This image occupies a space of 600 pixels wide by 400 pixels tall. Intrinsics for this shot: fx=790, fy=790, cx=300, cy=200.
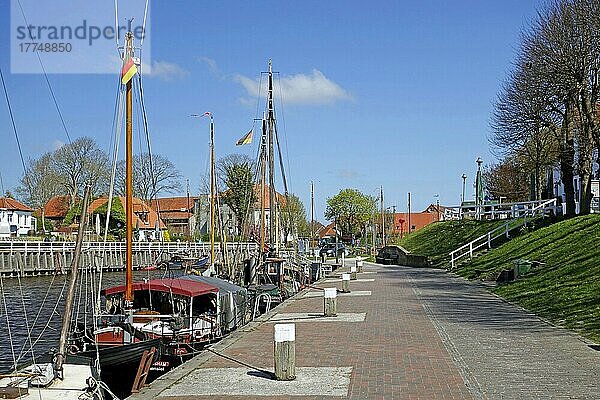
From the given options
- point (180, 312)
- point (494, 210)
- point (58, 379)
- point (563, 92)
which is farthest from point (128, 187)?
point (494, 210)

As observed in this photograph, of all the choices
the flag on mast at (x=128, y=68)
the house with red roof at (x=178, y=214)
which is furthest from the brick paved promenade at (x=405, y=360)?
the house with red roof at (x=178, y=214)

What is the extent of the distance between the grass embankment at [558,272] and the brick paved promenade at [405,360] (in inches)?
37.0

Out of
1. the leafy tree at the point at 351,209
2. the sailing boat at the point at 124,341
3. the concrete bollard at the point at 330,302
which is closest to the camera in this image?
the sailing boat at the point at 124,341

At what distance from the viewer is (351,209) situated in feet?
362

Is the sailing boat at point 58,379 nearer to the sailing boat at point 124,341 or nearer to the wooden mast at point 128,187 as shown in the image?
the sailing boat at point 124,341

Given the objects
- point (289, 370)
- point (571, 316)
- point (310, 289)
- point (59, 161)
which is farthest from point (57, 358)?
point (59, 161)

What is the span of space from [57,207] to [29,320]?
54861 millimetres

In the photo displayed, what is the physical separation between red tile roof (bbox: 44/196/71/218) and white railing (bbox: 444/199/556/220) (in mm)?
35198

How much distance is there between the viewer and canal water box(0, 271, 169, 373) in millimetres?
18809

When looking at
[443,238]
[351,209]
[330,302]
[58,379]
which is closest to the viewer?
[58,379]

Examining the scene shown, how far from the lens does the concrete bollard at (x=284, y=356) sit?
12547 millimetres

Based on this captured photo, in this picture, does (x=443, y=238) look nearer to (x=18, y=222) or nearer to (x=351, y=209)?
(x=18, y=222)

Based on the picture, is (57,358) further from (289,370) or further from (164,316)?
(164,316)

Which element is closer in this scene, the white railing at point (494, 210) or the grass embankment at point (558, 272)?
the grass embankment at point (558, 272)
